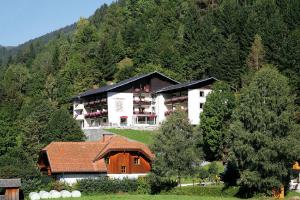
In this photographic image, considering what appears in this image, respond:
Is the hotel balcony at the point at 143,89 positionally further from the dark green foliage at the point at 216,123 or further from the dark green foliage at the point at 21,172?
the dark green foliage at the point at 21,172

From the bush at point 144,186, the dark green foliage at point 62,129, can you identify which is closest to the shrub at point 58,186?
the bush at point 144,186

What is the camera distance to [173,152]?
2274 inches

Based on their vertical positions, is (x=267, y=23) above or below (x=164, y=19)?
below

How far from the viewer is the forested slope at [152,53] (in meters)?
88.2

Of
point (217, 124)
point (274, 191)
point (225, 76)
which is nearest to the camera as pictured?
point (274, 191)

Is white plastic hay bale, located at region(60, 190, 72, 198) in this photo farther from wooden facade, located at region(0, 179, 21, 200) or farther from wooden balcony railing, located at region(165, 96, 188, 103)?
wooden balcony railing, located at region(165, 96, 188, 103)

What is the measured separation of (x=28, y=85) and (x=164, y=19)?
124 feet

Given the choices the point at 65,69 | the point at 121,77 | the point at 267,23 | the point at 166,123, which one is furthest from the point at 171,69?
the point at 166,123

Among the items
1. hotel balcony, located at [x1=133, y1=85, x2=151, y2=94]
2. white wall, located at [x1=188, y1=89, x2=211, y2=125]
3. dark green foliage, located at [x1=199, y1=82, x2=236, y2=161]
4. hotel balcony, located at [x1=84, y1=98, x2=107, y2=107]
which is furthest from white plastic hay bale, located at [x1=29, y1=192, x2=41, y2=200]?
hotel balcony, located at [x1=133, y1=85, x2=151, y2=94]

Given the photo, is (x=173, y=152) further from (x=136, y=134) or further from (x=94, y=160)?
(x=136, y=134)

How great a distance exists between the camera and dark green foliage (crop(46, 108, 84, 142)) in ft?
265

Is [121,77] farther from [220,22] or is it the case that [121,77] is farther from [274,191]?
[274,191]

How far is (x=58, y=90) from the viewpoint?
12975 centimetres

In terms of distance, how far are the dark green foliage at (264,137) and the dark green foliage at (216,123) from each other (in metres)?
21.2
